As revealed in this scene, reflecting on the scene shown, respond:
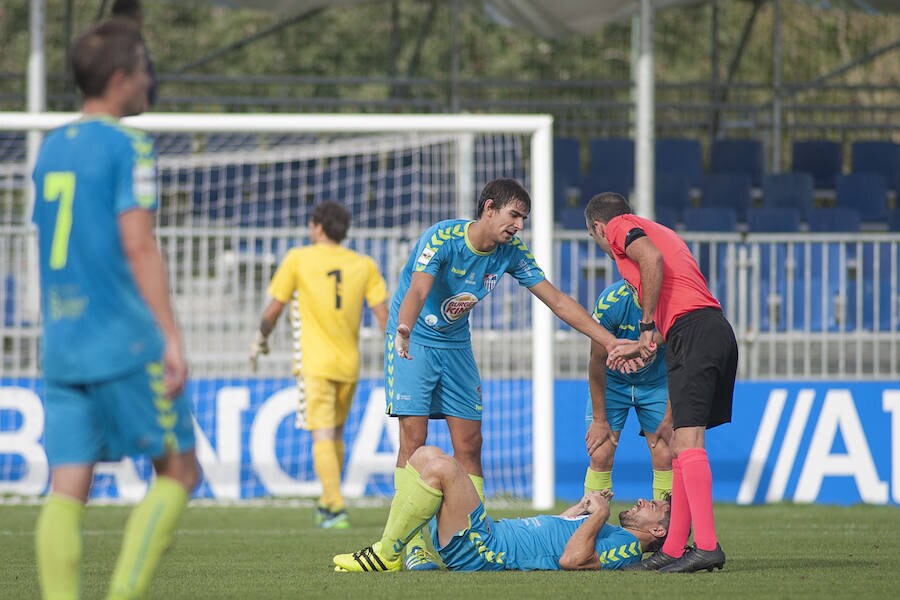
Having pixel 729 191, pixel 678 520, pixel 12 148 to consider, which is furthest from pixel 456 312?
pixel 12 148

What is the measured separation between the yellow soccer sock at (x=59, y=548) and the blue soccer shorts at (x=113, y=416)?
14 cm

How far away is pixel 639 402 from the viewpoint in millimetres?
7074

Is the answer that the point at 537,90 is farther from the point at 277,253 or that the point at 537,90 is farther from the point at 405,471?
the point at 405,471

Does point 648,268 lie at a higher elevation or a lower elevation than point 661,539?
higher

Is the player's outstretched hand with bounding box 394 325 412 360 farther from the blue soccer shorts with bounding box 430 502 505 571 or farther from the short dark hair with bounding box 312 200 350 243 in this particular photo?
the short dark hair with bounding box 312 200 350 243

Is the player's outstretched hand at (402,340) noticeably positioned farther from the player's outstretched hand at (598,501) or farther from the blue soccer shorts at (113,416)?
the blue soccer shorts at (113,416)

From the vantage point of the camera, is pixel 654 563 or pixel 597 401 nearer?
pixel 654 563

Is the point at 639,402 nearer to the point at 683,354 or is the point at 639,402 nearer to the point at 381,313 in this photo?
the point at 683,354

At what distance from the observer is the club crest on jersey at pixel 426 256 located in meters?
6.55

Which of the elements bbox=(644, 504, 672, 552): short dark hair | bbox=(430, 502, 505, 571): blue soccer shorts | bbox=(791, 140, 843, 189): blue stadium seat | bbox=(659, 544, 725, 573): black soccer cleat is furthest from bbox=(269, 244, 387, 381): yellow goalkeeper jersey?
bbox=(791, 140, 843, 189): blue stadium seat

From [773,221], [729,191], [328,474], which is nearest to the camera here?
[328,474]

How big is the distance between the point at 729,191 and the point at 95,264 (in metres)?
13.8

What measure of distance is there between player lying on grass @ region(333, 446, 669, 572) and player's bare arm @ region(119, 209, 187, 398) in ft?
6.80

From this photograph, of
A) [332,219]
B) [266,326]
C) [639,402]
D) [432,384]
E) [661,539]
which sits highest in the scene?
[332,219]
